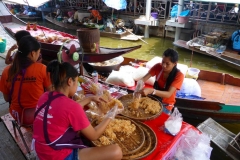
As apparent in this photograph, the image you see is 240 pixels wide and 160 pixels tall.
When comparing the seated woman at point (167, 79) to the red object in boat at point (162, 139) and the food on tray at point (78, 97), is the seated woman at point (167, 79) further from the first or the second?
the food on tray at point (78, 97)

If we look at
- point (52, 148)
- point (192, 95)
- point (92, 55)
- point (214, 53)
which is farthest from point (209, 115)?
point (214, 53)

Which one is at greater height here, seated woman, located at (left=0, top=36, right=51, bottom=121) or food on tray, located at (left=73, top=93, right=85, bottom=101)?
seated woman, located at (left=0, top=36, right=51, bottom=121)

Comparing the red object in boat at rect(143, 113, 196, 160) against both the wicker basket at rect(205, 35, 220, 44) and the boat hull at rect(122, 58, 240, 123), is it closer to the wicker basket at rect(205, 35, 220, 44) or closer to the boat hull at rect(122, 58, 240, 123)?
the boat hull at rect(122, 58, 240, 123)

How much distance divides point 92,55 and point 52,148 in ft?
8.23

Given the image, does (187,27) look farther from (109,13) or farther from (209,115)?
(209,115)

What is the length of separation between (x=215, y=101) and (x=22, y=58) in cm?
355

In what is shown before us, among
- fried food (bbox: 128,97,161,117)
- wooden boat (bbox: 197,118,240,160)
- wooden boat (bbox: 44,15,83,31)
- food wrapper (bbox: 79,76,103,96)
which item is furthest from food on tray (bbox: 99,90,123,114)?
wooden boat (bbox: 44,15,83,31)

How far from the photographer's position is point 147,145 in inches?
74.3

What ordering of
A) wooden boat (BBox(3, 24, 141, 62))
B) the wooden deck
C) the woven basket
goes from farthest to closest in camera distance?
the wooden deck < wooden boat (BBox(3, 24, 141, 62)) < the woven basket

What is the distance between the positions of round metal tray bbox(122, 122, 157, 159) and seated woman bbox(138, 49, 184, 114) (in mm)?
688

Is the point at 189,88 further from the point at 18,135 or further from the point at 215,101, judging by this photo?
the point at 18,135

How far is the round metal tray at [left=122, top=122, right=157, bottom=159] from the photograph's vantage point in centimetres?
175

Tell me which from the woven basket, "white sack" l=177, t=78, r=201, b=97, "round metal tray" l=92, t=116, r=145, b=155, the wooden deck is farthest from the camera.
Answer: the wooden deck

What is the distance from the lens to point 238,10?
32.4 feet
